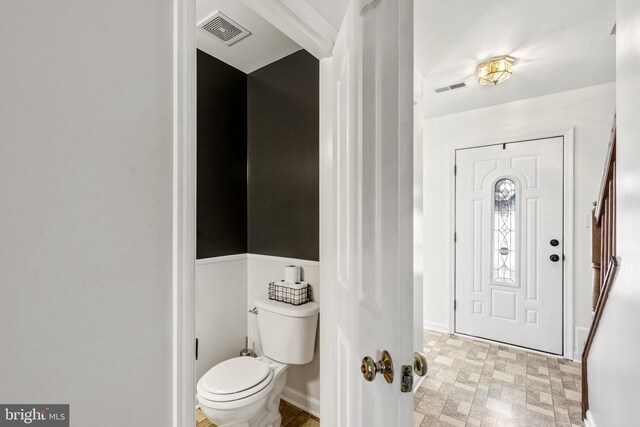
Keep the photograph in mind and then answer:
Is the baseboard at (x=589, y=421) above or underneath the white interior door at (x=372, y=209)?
underneath

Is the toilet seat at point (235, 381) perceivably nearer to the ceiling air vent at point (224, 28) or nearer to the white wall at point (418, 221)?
the white wall at point (418, 221)

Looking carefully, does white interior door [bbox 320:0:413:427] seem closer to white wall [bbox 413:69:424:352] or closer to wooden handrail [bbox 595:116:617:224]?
white wall [bbox 413:69:424:352]

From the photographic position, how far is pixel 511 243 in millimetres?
2764

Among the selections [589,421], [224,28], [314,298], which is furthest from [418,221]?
[224,28]

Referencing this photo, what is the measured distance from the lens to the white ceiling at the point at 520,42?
4.95ft

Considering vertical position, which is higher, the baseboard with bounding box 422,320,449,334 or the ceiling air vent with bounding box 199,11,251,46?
the ceiling air vent with bounding box 199,11,251,46

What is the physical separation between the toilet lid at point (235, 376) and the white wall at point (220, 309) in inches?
15.6

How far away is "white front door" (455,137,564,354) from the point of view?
2.56m

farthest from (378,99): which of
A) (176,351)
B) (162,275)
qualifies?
(176,351)

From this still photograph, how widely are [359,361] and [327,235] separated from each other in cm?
66

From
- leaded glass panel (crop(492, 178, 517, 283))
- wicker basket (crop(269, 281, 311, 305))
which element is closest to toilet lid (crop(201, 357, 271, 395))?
wicker basket (crop(269, 281, 311, 305))

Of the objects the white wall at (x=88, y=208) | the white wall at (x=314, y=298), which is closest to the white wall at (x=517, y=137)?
the white wall at (x=314, y=298)

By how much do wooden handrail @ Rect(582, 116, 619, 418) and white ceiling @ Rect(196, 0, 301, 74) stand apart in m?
1.96

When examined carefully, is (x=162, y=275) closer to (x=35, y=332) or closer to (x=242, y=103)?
(x=35, y=332)
